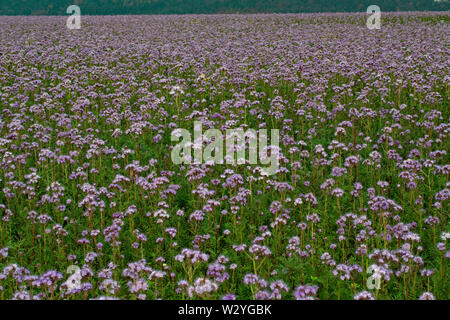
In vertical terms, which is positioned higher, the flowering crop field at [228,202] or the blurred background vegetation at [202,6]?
the blurred background vegetation at [202,6]

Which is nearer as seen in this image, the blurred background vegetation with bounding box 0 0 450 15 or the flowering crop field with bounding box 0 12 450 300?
the flowering crop field with bounding box 0 12 450 300

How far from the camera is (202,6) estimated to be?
7931 cm

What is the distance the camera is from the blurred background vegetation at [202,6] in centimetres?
7362

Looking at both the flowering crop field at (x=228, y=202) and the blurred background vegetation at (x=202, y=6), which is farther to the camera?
the blurred background vegetation at (x=202, y=6)

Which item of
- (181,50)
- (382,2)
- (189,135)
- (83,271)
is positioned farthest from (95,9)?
(83,271)

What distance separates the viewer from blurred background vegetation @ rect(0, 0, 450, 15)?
2899 inches

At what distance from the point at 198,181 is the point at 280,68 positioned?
26.4 ft

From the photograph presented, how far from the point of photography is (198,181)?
24.7 feet

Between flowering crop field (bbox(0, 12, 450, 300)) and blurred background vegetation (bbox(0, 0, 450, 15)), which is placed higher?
blurred background vegetation (bbox(0, 0, 450, 15))

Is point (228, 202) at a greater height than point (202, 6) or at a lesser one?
lesser

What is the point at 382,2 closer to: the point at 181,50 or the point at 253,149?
the point at 181,50

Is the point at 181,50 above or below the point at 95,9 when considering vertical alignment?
below

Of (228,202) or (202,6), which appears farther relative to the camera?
(202,6)
